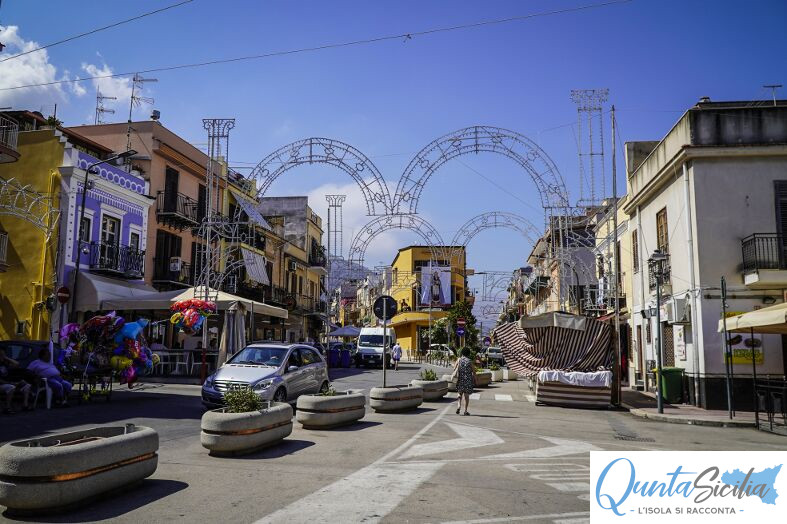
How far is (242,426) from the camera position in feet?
29.2

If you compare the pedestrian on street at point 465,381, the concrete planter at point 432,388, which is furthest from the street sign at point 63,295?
the pedestrian on street at point 465,381

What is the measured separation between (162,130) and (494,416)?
23405mm

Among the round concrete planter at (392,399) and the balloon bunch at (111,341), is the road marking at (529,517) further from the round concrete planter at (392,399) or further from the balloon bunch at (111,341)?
the balloon bunch at (111,341)

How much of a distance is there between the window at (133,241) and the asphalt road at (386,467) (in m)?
13.9

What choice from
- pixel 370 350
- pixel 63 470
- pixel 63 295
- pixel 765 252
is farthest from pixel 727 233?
pixel 370 350

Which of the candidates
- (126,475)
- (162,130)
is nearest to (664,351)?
(126,475)

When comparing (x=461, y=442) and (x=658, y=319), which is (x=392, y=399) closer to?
(x=461, y=442)

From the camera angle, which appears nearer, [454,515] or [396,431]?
[454,515]

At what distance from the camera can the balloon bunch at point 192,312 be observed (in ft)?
66.1

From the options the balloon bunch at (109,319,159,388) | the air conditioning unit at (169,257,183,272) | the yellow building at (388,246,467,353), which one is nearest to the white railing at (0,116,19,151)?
the air conditioning unit at (169,257,183,272)

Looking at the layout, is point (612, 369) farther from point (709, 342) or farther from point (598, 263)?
point (598, 263)

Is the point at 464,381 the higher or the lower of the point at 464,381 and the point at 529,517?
the higher

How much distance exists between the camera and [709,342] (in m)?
18.7

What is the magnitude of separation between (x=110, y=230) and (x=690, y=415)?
2289 cm
